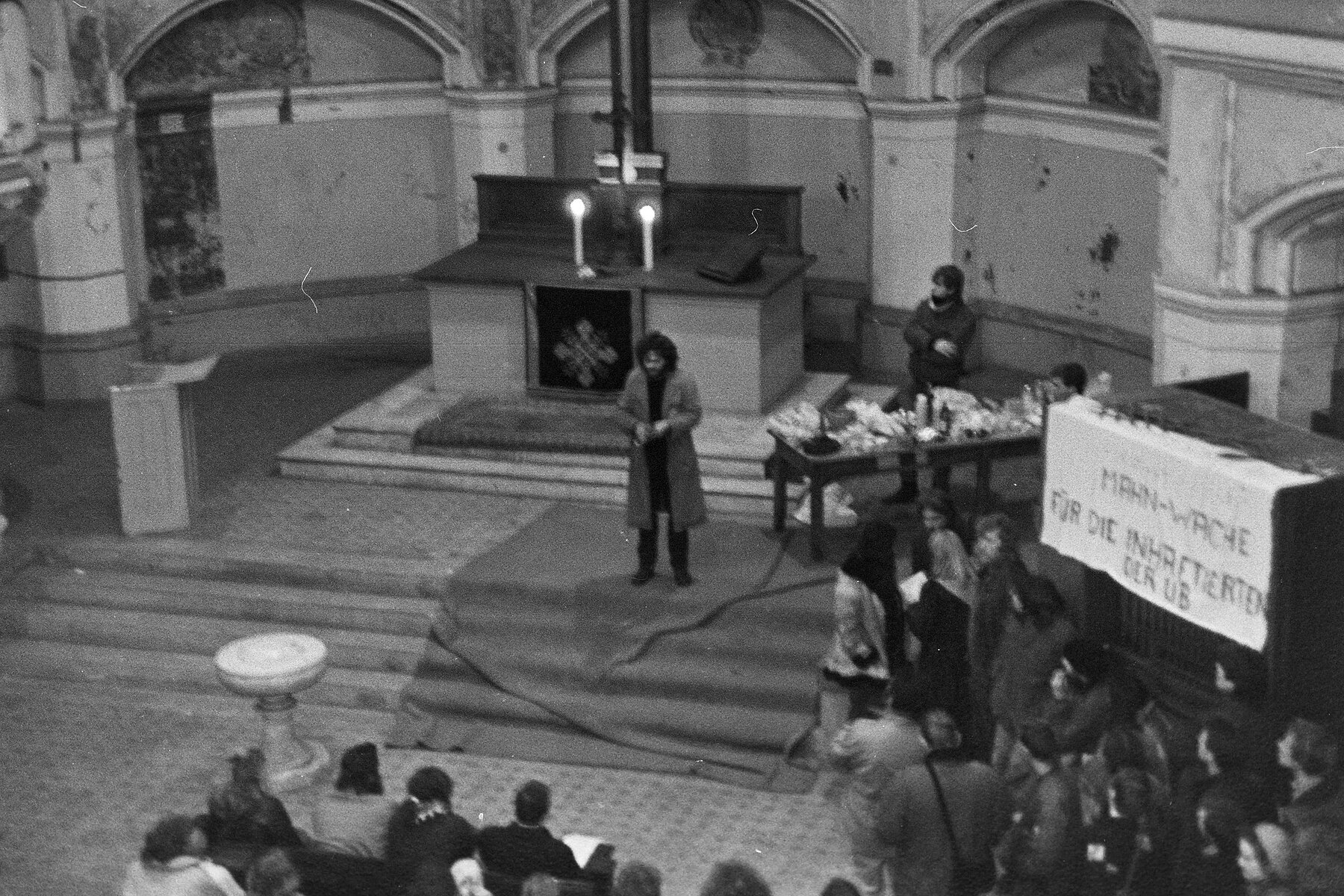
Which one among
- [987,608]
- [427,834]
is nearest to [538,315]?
[987,608]

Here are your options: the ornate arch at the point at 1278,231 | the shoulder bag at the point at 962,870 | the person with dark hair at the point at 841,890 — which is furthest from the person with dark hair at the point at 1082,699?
the ornate arch at the point at 1278,231

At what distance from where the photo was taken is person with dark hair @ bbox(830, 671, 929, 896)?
11133 millimetres

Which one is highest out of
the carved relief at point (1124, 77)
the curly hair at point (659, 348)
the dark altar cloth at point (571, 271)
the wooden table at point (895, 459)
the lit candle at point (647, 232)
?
the carved relief at point (1124, 77)

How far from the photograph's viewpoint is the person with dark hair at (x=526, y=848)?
398 inches

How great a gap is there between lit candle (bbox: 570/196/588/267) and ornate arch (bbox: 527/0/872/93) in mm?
2139

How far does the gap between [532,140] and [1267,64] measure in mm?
8839

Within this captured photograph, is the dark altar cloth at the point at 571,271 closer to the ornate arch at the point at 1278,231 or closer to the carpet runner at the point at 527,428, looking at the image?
the carpet runner at the point at 527,428

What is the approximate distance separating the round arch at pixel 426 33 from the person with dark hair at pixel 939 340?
6.01 meters

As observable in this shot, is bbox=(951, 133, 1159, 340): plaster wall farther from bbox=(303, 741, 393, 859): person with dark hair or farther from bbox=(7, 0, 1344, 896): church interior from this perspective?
bbox=(303, 741, 393, 859): person with dark hair

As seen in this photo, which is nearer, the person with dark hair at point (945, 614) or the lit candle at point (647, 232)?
the person with dark hair at point (945, 614)

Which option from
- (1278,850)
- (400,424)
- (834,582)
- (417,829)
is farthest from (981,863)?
(400,424)

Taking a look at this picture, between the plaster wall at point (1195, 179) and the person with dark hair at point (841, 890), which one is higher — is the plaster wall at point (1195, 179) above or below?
above

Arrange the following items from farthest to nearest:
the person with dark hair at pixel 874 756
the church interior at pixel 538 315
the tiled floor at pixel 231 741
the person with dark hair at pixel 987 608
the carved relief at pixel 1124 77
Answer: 1. the carved relief at pixel 1124 77
2. the church interior at pixel 538 315
3. the tiled floor at pixel 231 741
4. the person with dark hair at pixel 987 608
5. the person with dark hair at pixel 874 756

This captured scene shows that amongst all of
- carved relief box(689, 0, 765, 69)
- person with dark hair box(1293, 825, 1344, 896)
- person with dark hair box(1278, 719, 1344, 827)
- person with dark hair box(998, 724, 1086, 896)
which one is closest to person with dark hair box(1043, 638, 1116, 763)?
person with dark hair box(998, 724, 1086, 896)
